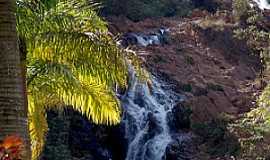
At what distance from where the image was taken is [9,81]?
608cm

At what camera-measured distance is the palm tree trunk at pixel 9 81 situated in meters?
6.01

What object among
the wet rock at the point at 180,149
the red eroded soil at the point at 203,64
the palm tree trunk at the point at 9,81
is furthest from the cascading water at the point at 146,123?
the palm tree trunk at the point at 9,81

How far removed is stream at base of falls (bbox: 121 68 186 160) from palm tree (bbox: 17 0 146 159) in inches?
511

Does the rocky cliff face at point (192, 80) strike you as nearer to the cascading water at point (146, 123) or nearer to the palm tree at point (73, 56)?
the cascading water at point (146, 123)

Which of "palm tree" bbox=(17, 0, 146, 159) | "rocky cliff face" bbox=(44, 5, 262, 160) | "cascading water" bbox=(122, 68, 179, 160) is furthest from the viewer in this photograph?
"rocky cliff face" bbox=(44, 5, 262, 160)

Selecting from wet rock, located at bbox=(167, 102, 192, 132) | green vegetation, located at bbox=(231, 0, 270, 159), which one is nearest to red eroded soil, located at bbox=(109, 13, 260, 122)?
wet rock, located at bbox=(167, 102, 192, 132)

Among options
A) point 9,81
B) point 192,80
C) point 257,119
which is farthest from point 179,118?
point 9,81

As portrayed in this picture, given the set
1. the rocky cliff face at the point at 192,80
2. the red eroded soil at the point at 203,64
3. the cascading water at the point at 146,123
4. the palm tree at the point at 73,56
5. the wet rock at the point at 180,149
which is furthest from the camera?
the red eroded soil at the point at 203,64

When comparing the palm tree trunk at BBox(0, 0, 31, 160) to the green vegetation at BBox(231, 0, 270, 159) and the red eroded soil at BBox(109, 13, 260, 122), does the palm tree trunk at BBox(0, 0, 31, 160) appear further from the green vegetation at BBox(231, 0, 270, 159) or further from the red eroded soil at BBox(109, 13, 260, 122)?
the red eroded soil at BBox(109, 13, 260, 122)

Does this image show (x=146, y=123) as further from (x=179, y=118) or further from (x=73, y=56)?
(x=73, y=56)

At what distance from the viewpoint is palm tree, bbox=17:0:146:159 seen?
809 cm

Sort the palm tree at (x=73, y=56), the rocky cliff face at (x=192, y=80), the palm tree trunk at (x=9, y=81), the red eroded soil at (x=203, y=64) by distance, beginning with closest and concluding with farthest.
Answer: the palm tree trunk at (x=9, y=81) → the palm tree at (x=73, y=56) → the rocky cliff face at (x=192, y=80) → the red eroded soil at (x=203, y=64)

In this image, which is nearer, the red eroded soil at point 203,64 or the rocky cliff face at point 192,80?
the rocky cliff face at point 192,80

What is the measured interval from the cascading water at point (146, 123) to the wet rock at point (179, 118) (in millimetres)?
250
